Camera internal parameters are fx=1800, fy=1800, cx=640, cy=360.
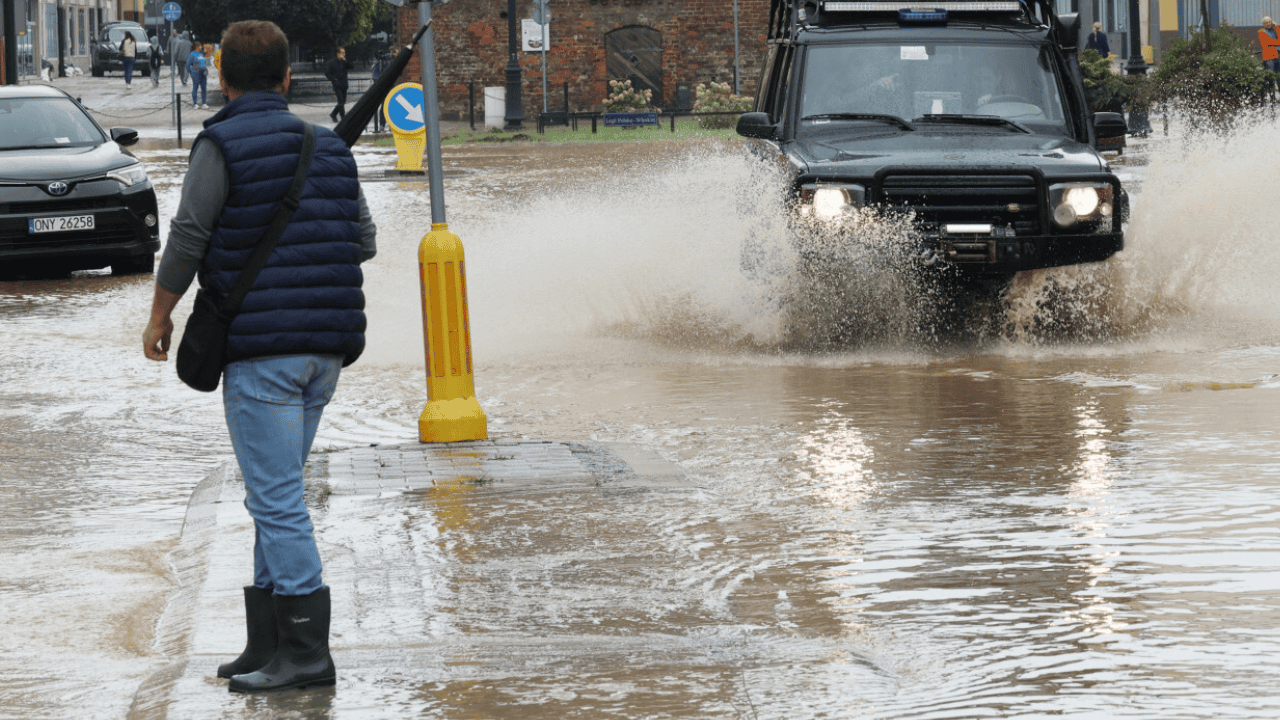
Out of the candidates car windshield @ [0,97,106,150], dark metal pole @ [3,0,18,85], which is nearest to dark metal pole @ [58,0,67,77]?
dark metal pole @ [3,0,18,85]

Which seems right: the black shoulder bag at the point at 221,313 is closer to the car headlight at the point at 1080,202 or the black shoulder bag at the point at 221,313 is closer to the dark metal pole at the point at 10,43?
the car headlight at the point at 1080,202

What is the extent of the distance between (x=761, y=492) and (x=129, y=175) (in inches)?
415

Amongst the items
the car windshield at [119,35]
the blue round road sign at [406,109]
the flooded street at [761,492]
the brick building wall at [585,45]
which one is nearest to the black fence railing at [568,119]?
the brick building wall at [585,45]

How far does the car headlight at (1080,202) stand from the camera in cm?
1062

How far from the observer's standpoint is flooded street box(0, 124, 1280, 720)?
4.79 metres

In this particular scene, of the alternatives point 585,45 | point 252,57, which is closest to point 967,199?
point 252,57

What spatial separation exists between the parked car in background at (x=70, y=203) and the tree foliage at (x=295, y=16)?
116ft

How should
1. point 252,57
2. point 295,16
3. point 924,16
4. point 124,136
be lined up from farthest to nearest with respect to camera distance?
1. point 295,16
2. point 124,136
3. point 924,16
4. point 252,57

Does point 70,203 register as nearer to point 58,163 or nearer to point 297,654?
point 58,163

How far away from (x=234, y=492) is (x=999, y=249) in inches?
207

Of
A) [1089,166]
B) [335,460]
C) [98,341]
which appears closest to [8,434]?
[335,460]

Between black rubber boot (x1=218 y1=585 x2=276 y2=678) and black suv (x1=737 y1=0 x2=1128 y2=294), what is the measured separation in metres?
6.28

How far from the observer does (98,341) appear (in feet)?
39.8

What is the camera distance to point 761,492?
23.6 ft
